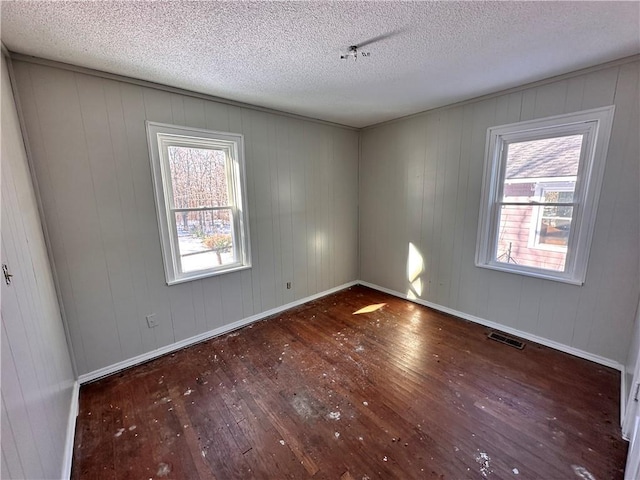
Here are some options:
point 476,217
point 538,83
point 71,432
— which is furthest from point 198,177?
point 538,83

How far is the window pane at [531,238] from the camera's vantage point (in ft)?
8.27

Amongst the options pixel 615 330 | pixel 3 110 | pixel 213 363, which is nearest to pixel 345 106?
pixel 3 110

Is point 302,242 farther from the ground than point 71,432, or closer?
farther from the ground

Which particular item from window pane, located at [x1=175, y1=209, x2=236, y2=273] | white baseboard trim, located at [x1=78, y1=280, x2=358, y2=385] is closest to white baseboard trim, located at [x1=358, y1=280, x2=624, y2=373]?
white baseboard trim, located at [x1=78, y1=280, x2=358, y2=385]

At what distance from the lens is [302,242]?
3645 mm

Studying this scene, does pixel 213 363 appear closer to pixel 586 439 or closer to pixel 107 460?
pixel 107 460

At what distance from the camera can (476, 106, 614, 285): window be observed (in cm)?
228

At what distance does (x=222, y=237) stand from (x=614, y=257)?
Answer: 3563 millimetres

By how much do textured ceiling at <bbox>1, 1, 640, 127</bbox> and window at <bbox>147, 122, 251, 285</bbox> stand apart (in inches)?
19.7

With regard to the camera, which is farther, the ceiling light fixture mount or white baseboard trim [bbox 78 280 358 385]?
white baseboard trim [bbox 78 280 358 385]

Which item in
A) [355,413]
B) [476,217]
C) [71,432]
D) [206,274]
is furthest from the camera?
[476,217]

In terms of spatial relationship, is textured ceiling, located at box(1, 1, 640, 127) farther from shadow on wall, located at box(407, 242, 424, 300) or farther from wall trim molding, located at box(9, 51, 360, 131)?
shadow on wall, located at box(407, 242, 424, 300)

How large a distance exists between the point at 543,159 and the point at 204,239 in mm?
3402

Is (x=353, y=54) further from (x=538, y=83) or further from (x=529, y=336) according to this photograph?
(x=529, y=336)
